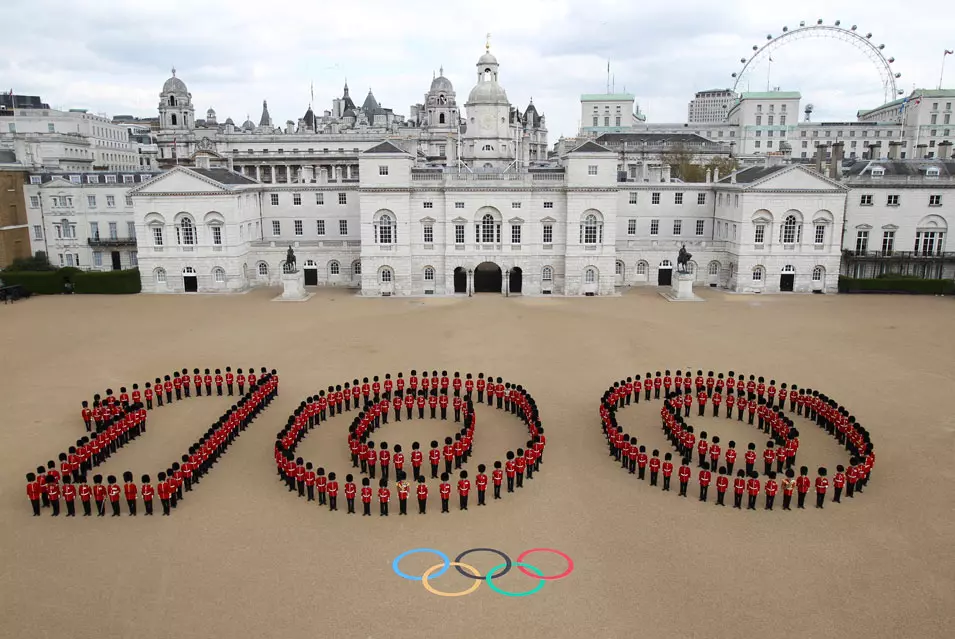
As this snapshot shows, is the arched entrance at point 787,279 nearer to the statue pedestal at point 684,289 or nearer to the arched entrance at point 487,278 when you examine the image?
the statue pedestal at point 684,289

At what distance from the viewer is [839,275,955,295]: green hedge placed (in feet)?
174

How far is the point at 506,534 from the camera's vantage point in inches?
719

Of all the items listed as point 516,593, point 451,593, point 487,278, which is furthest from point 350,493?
point 487,278

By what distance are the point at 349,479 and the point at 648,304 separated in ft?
114

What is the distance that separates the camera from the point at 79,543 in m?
17.7

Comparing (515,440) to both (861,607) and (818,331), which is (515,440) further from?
(818,331)

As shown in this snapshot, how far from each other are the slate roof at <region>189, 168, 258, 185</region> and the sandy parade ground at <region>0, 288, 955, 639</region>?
915 inches

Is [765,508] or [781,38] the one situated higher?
[781,38]

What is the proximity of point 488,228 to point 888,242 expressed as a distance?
30.9 metres

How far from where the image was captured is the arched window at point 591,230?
5291 cm

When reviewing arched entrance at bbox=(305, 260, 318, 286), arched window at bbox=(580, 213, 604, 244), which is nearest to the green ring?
arched window at bbox=(580, 213, 604, 244)

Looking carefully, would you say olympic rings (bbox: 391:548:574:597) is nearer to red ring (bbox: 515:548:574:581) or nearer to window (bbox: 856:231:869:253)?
red ring (bbox: 515:548:574:581)

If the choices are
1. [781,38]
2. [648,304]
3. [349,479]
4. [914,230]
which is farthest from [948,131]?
[349,479]

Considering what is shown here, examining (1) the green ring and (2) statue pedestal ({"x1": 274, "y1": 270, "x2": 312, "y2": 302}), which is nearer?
(1) the green ring
